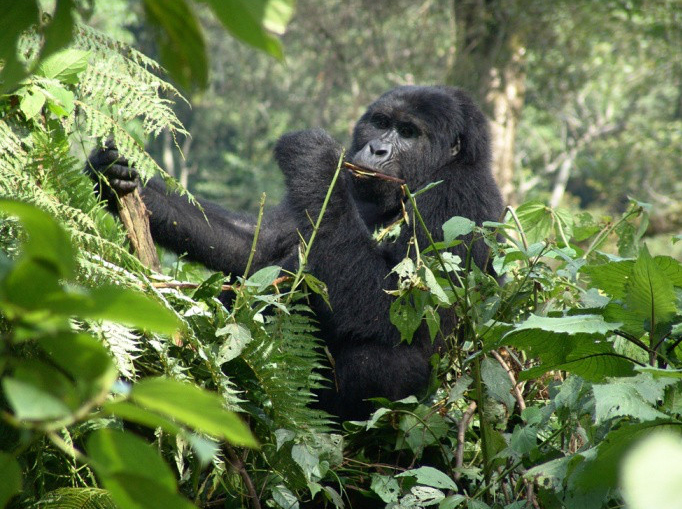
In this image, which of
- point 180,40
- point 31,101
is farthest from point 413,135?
point 180,40

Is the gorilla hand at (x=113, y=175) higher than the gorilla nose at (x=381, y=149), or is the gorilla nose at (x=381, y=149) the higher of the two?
the gorilla hand at (x=113, y=175)

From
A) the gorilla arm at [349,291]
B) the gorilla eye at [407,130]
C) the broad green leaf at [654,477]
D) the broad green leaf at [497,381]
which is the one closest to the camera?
the broad green leaf at [654,477]

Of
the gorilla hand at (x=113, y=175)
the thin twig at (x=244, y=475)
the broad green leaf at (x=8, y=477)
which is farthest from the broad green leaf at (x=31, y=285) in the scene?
the gorilla hand at (x=113, y=175)

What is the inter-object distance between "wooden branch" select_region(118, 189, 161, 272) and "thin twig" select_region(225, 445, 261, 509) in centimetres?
61

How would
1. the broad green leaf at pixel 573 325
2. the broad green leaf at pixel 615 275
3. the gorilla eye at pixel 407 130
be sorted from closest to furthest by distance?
1. the broad green leaf at pixel 573 325
2. the broad green leaf at pixel 615 275
3. the gorilla eye at pixel 407 130

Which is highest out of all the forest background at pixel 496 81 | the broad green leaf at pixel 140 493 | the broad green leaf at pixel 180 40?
the broad green leaf at pixel 180 40

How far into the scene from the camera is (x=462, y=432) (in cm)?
207

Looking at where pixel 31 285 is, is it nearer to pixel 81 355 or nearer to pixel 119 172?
pixel 81 355

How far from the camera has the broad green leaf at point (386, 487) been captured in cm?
189

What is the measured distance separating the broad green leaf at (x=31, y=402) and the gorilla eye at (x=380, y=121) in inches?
122

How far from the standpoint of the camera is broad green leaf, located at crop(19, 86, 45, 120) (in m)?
1.71

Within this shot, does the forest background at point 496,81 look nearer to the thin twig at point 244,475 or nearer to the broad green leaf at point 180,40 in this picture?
the thin twig at point 244,475

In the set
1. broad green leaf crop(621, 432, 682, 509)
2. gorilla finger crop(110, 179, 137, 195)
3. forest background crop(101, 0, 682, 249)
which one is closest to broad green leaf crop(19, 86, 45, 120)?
gorilla finger crop(110, 179, 137, 195)

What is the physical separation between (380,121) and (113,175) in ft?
4.76
